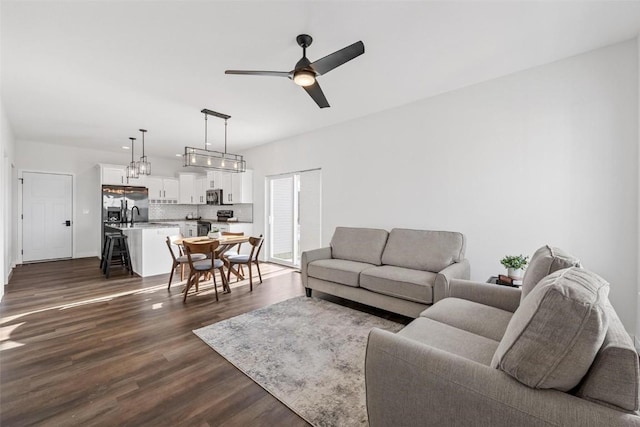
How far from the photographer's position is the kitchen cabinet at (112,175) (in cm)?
650

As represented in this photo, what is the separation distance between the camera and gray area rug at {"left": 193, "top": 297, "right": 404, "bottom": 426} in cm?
180

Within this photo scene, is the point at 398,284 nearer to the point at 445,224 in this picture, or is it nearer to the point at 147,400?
the point at 445,224

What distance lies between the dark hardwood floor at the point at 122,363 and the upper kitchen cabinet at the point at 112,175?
318 cm

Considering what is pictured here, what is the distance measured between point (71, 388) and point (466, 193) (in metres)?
4.14

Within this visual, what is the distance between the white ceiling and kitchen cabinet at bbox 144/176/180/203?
132 inches

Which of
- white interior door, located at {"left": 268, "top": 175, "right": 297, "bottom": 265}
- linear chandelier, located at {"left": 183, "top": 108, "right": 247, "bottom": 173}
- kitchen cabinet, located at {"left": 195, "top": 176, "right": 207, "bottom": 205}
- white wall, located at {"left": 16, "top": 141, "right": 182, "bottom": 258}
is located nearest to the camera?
linear chandelier, located at {"left": 183, "top": 108, "right": 247, "bottom": 173}

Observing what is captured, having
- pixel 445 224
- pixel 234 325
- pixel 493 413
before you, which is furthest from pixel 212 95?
pixel 493 413

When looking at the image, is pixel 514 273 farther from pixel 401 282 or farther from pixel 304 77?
pixel 304 77

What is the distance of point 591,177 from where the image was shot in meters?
2.68

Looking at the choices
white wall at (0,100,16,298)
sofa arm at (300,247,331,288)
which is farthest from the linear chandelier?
white wall at (0,100,16,298)

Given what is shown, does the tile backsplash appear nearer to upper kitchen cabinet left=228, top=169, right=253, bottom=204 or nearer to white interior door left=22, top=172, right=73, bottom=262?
upper kitchen cabinet left=228, top=169, right=253, bottom=204

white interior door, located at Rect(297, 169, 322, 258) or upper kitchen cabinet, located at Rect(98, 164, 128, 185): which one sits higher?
upper kitchen cabinet, located at Rect(98, 164, 128, 185)

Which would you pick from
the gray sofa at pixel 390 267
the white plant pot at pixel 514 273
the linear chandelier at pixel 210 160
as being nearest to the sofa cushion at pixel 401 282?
the gray sofa at pixel 390 267

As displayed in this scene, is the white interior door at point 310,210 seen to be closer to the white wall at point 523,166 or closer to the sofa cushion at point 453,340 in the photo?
the white wall at point 523,166
